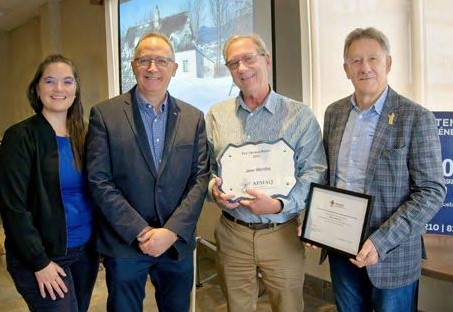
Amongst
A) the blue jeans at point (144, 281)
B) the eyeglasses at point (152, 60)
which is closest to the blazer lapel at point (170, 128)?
the eyeglasses at point (152, 60)

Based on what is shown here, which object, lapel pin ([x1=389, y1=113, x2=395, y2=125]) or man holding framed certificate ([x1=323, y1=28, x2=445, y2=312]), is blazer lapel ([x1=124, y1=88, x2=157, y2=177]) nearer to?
man holding framed certificate ([x1=323, y1=28, x2=445, y2=312])

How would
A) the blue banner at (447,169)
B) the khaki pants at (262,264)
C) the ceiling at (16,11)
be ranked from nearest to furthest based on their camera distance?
the khaki pants at (262,264) → the blue banner at (447,169) → the ceiling at (16,11)

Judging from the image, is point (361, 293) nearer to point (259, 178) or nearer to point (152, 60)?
point (259, 178)

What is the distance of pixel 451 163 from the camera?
1838 millimetres

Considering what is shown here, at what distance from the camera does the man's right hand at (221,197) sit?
1579 millimetres

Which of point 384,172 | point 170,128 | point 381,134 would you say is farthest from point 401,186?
point 170,128

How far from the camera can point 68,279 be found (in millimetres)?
1575

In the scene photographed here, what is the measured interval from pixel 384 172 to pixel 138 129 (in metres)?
0.89

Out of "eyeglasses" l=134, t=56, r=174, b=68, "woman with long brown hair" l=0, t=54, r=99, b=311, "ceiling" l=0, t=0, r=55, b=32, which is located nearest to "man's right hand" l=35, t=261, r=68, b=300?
"woman with long brown hair" l=0, t=54, r=99, b=311

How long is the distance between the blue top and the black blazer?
35 mm

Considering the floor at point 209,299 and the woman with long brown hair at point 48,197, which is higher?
the woman with long brown hair at point 48,197

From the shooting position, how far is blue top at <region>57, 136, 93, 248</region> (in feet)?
5.12

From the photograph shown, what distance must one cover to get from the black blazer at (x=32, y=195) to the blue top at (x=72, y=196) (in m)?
0.03

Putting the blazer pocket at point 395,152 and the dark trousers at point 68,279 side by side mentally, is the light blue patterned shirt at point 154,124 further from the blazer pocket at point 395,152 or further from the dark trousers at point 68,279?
the blazer pocket at point 395,152
